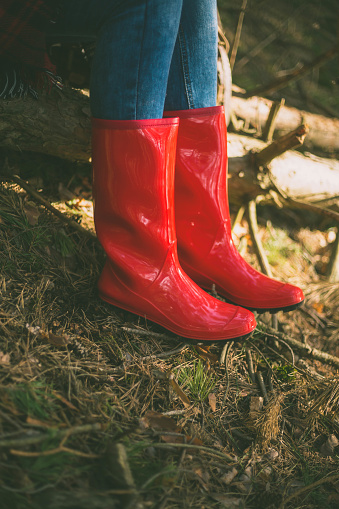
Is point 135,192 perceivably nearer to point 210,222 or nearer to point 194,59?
point 210,222

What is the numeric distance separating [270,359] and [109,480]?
869mm

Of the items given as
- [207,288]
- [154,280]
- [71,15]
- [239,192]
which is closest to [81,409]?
[154,280]

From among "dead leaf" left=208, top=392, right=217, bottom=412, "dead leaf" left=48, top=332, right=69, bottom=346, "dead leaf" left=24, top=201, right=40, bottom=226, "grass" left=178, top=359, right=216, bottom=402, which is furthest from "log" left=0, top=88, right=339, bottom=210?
"dead leaf" left=208, top=392, right=217, bottom=412

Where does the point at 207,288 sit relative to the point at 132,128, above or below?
below

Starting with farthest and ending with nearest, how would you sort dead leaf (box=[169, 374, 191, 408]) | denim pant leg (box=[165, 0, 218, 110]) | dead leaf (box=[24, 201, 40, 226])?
dead leaf (box=[24, 201, 40, 226]), denim pant leg (box=[165, 0, 218, 110]), dead leaf (box=[169, 374, 191, 408])

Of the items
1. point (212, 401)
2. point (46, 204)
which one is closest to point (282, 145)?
point (46, 204)

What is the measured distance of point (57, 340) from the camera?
110 cm

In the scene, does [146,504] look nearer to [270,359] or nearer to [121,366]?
[121,366]

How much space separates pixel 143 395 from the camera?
3.64ft

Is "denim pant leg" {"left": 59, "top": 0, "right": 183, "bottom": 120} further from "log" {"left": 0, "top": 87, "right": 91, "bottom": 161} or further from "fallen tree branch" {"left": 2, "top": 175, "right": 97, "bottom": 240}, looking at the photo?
"fallen tree branch" {"left": 2, "top": 175, "right": 97, "bottom": 240}

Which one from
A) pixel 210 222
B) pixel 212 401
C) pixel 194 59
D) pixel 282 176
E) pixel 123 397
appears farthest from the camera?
pixel 282 176

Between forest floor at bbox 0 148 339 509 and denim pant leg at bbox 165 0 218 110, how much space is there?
2.28 ft

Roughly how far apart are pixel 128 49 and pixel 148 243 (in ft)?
1.97

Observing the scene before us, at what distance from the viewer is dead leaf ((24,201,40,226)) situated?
4.75ft
